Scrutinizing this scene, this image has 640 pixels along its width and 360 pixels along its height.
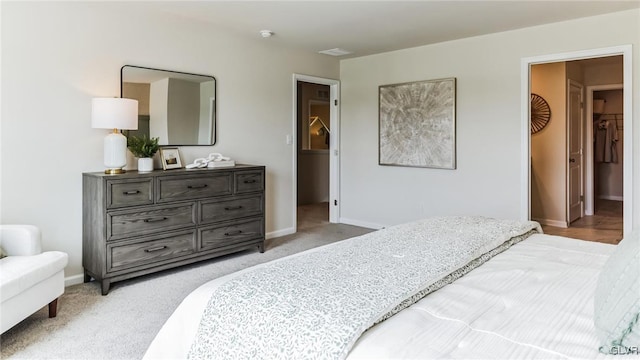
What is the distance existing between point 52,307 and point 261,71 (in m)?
3.05

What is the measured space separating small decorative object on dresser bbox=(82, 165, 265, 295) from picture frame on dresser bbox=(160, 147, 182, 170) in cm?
32

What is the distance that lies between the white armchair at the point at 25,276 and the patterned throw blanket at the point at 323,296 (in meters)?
1.45

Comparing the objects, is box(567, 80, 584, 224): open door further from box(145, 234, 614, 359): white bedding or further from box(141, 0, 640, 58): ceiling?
box(145, 234, 614, 359): white bedding

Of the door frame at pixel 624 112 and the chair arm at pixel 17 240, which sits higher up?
the door frame at pixel 624 112

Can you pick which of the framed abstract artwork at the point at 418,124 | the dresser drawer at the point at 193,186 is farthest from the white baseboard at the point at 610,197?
the dresser drawer at the point at 193,186

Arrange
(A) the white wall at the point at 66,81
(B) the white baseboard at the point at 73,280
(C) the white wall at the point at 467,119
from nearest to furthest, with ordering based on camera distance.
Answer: (A) the white wall at the point at 66,81 < (B) the white baseboard at the point at 73,280 < (C) the white wall at the point at 467,119

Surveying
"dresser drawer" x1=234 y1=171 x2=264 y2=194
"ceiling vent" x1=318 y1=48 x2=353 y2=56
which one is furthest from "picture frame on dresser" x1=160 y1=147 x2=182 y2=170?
"ceiling vent" x1=318 y1=48 x2=353 y2=56

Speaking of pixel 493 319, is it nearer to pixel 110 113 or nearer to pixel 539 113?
pixel 110 113

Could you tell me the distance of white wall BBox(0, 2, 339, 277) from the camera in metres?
3.02

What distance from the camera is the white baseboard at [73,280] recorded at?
10.8 feet

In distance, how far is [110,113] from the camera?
317 centimetres

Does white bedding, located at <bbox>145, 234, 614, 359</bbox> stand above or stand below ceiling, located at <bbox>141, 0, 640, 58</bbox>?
below

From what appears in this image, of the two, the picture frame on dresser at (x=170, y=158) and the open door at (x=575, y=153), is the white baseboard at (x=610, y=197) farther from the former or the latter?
the picture frame on dresser at (x=170, y=158)

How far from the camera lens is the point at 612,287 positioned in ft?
3.52
